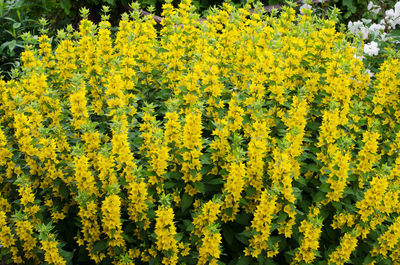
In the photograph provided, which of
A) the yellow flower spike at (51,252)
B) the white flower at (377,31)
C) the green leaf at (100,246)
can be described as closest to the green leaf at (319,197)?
the green leaf at (100,246)

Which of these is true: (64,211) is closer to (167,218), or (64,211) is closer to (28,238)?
(28,238)

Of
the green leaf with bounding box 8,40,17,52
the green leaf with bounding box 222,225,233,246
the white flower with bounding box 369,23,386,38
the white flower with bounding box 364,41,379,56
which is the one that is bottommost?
the green leaf with bounding box 222,225,233,246

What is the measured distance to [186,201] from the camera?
2613 millimetres

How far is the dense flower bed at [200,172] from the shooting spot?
2.45 m

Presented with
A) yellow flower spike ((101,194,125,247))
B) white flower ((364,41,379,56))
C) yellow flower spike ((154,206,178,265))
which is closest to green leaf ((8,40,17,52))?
yellow flower spike ((101,194,125,247))

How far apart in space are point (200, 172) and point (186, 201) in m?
0.21

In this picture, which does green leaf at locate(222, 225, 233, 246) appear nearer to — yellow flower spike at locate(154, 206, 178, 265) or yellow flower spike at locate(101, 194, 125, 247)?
yellow flower spike at locate(154, 206, 178, 265)

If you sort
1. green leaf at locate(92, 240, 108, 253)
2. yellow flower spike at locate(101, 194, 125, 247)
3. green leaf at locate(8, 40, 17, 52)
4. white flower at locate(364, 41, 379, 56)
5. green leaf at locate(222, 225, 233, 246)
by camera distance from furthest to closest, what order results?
green leaf at locate(8, 40, 17, 52)
white flower at locate(364, 41, 379, 56)
green leaf at locate(222, 225, 233, 246)
green leaf at locate(92, 240, 108, 253)
yellow flower spike at locate(101, 194, 125, 247)

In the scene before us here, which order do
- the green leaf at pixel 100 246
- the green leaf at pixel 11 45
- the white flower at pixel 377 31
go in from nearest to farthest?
the green leaf at pixel 100 246 < the white flower at pixel 377 31 < the green leaf at pixel 11 45

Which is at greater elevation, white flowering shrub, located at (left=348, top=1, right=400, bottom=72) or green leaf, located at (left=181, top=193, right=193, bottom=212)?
white flowering shrub, located at (left=348, top=1, right=400, bottom=72)

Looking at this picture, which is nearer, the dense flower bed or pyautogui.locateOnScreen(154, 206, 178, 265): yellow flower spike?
pyautogui.locateOnScreen(154, 206, 178, 265): yellow flower spike

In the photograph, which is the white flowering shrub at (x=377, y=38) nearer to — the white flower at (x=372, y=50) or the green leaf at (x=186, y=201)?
the white flower at (x=372, y=50)

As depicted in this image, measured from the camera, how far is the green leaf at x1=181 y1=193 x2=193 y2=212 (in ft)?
8.48

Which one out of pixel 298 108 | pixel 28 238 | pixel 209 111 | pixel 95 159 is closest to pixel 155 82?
pixel 209 111
